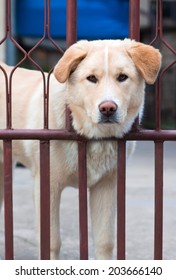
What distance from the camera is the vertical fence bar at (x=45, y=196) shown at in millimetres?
3238

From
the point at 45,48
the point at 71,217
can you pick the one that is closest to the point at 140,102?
the point at 71,217

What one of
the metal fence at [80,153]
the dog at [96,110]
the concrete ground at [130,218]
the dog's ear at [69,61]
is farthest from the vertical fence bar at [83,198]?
the concrete ground at [130,218]

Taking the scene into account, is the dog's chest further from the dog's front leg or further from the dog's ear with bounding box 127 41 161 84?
the dog's ear with bounding box 127 41 161 84

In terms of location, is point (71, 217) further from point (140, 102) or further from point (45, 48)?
point (45, 48)

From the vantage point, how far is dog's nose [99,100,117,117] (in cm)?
298

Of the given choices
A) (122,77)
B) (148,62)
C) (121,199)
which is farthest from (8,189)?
(148,62)

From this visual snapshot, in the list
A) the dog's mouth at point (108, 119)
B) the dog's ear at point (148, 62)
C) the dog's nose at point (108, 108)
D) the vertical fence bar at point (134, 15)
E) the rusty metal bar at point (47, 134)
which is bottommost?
the rusty metal bar at point (47, 134)

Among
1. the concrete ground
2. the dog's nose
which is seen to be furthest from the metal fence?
the concrete ground

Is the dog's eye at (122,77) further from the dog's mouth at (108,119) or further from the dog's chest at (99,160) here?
the dog's chest at (99,160)

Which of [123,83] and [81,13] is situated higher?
[81,13]

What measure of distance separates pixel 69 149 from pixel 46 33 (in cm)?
75

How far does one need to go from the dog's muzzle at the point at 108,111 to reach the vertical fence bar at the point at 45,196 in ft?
1.13

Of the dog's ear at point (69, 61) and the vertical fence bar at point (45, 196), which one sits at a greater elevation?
the dog's ear at point (69, 61)

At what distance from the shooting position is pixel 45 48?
42.7 feet
